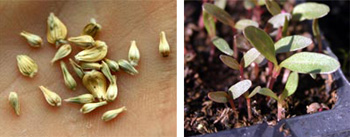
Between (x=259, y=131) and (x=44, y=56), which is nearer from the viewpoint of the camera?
(x=259, y=131)

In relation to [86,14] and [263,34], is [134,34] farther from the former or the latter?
[263,34]

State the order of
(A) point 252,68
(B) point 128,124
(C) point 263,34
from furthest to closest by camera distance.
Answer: (A) point 252,68
(B) point 128,124
(C) point 263,34

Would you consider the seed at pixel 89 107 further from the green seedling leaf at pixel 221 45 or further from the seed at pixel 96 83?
the green seedling leaf at pixel 221 45

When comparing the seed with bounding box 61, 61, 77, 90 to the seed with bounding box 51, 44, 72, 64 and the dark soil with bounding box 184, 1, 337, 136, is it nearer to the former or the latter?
the seed with bounding box 51, 44, 72, 64

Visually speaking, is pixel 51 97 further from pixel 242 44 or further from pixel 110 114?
pixel 242 44

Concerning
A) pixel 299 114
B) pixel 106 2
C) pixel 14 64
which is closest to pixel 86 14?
pixel 106 2

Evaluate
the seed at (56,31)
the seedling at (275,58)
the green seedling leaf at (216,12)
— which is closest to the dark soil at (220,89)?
the seedling at (275,58)

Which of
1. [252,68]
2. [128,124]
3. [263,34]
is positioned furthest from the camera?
[252,68]

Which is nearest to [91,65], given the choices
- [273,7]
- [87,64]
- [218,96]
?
[87,64]
